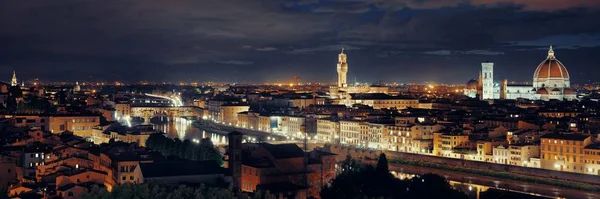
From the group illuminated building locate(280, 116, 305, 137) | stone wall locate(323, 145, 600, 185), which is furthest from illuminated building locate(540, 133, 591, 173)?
illuminated building locate(280, 116, 305, 137)

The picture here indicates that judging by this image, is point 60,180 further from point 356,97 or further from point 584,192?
point 356,97

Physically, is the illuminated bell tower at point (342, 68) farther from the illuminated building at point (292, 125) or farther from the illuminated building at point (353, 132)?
the illuminated building at point (353, 132)

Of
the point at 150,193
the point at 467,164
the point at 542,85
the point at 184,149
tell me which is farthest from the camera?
the point at 542,85

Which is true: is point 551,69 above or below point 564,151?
above

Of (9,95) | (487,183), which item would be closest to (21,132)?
(487,183)

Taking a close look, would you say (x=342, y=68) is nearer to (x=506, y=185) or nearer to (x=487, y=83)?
(x=487, y=83)

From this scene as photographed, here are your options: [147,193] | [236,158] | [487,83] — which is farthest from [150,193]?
[487,83]
